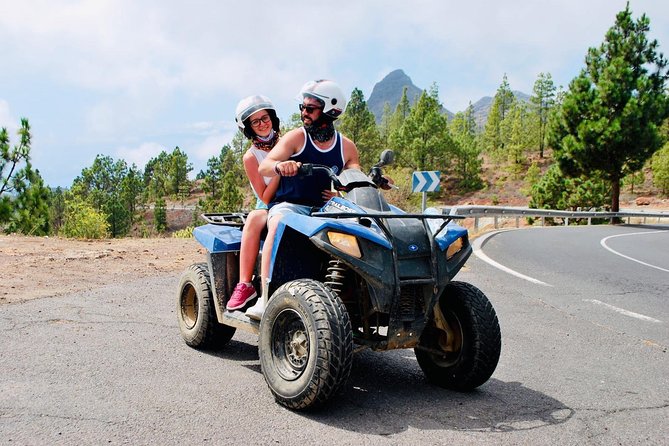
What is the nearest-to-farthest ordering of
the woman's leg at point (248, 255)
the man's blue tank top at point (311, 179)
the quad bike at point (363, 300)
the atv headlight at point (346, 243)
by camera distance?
the quad bike at point (363, 300) < the atv headlight at point (346, 243) < the man's blue tank top at point (311, 179) < the woman's leg at point (248, 255)

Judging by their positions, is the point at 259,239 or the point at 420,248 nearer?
the point at 420,248

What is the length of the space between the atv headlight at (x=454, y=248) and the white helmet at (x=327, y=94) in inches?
50.8

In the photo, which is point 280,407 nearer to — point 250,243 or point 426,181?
point 250,243

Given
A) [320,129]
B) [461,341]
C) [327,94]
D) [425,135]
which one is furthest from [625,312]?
[425,135]

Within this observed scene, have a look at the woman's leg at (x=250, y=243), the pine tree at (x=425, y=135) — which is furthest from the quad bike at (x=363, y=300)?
the pine tree at (x=425, y=135)

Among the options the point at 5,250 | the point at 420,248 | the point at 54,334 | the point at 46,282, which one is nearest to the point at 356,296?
the point at 420,248

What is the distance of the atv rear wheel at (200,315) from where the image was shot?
5.20 meters

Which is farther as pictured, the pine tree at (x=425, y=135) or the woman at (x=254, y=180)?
the pine tree at (x=425, y=135)

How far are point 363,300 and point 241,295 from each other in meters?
1.19

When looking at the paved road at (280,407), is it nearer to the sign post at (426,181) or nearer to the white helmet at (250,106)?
the white helmet at (250,106)

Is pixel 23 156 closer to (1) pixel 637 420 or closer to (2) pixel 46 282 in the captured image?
(2) pixel 46 282

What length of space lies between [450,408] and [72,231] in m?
24.7

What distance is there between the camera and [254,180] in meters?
5.07

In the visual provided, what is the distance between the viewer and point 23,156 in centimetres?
2580
